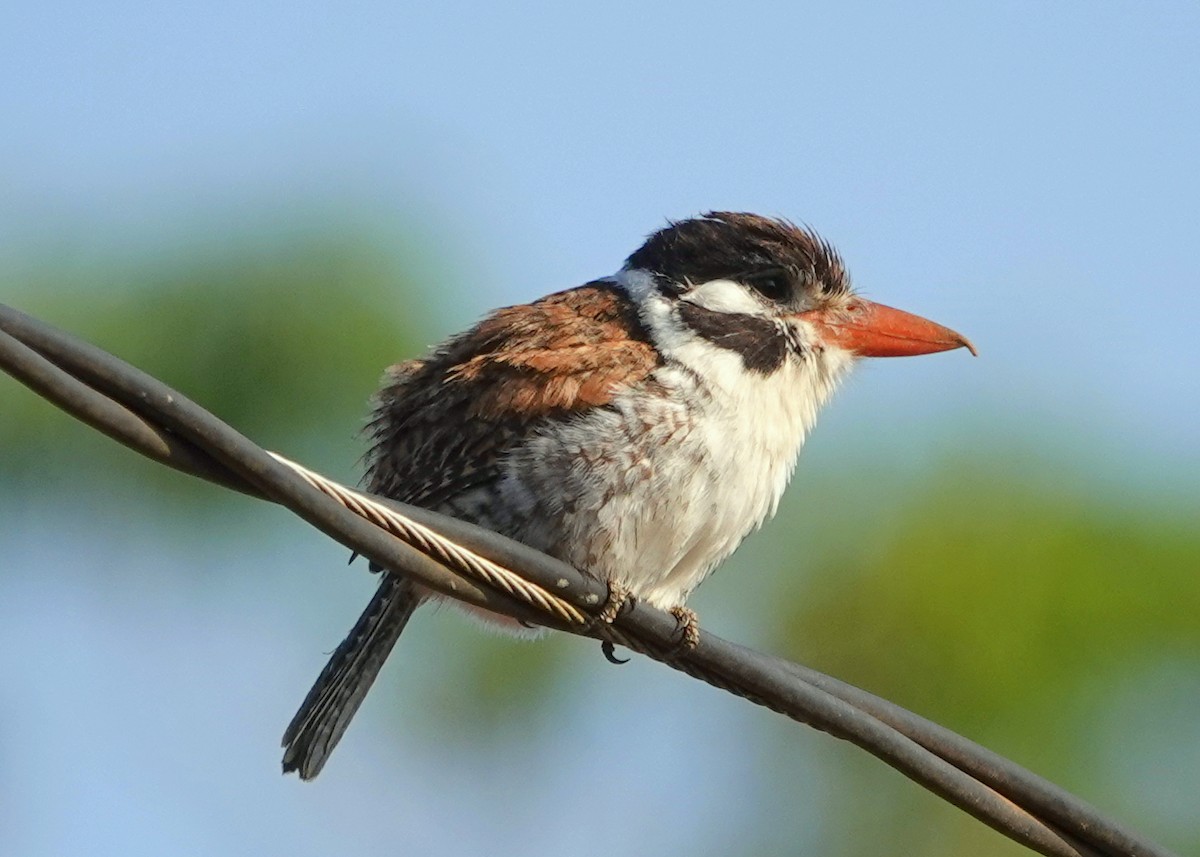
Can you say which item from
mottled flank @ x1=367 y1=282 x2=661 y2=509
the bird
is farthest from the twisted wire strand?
mottled flank @ x1=367 y1=282 x2=661 y2=509

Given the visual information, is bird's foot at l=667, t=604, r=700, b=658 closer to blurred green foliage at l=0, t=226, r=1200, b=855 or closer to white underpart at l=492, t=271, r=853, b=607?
white underpart at l=492, t=271, r=853, b=607

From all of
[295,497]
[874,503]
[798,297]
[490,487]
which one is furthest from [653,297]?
[874,503]

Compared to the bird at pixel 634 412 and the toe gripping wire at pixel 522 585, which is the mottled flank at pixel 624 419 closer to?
the bird at pixel 634 412

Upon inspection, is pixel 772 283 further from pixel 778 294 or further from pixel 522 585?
pixel 522 585

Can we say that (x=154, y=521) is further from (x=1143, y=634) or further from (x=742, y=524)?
(x=742, y=524)

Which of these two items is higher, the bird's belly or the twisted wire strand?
the bird's belly

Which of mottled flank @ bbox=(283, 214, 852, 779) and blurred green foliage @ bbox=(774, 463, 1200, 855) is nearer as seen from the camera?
mottled flank @ bbox=(283, 214, 852, 779)
